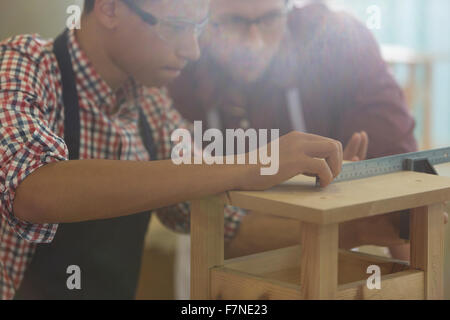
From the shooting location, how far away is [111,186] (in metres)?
0.75

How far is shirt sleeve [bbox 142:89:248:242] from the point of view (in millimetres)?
1181

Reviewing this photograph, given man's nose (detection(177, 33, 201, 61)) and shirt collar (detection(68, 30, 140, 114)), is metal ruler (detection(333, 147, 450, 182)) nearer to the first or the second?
man's nose (detection(177, 33, 201, 61))

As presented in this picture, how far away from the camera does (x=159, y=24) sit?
102 cm

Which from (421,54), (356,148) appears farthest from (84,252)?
(421,54)

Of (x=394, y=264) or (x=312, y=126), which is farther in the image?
(x=312, y=126)

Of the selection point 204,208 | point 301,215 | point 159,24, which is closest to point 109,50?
point 159,24

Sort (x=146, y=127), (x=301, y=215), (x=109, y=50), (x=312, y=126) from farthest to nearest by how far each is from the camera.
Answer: (x=312, y=126)
(x=146, y=127)
(x=109, y=50)
(x=301, y=215)

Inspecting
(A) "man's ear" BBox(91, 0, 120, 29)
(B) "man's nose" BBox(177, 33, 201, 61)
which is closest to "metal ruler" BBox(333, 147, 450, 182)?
(B) "man's nose" BBox(177, 33, 201, 61)

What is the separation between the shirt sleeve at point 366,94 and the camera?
1.47 metres

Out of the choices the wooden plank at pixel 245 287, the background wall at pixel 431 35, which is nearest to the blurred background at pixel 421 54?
the background wall at pixel 431 35

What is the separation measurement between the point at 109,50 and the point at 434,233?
1.97ft

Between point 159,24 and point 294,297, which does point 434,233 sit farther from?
point 159,24

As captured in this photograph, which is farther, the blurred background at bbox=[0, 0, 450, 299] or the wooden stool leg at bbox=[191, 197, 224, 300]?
the blurred background at bbox=[0, 0, 450, 299]

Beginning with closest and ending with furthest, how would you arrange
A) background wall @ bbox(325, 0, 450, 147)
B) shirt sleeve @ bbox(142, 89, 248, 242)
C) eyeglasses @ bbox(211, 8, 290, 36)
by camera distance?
shirt sleeve @ bbox(142, 89, 248, 242) < eyeglasses @ bbox(211, 8, 290, 36) < background wall @ bbox(325, 0, 450, 147)
